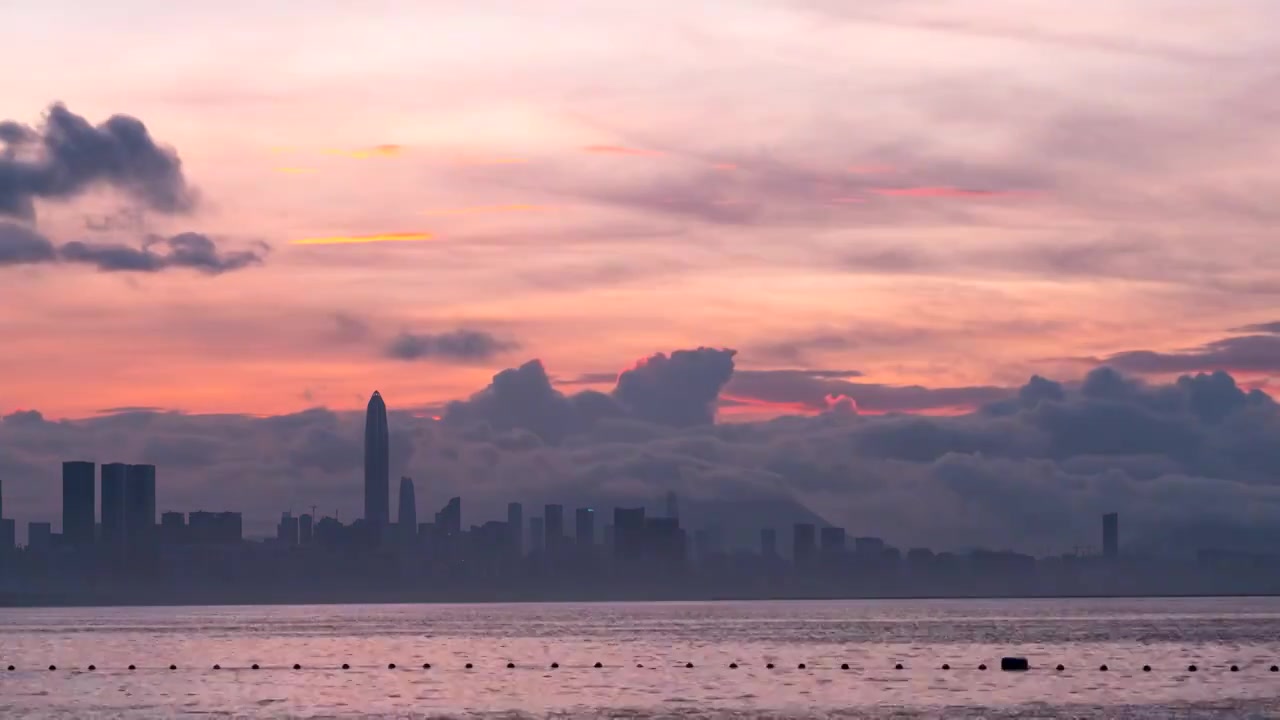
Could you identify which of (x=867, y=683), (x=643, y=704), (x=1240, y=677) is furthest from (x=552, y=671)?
(x=1240, y=677)

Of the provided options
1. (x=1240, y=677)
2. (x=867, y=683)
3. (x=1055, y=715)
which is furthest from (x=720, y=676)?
(x=1055, y=715)

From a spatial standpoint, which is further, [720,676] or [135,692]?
[720,676]

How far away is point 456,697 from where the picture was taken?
468ft

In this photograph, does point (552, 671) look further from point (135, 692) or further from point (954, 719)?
point (954, 719)

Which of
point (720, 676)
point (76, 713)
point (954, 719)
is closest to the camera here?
point (954, 719)

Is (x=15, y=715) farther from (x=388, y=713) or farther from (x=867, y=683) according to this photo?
(x=867, y=683)

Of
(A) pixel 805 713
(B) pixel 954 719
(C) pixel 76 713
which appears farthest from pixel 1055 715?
(C) pixel 76 713

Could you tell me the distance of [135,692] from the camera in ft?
516

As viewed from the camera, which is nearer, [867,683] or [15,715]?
[15,715]

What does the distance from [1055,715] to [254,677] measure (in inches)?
3552

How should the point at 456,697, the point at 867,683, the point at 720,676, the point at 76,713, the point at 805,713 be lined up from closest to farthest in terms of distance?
the point at 805,713 < the point at 76,713 < the point at 456,697 < the point at 867,683 < the point at 720,676

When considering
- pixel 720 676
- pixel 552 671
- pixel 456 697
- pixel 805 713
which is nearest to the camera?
pixel 805 713

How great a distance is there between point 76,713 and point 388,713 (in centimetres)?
2404

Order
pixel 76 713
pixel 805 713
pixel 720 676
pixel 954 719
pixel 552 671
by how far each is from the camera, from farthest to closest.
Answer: pixel 552 671 → pixel 720 676 → pixel 76 713 → pixel 805 713 → pixel 954 719
